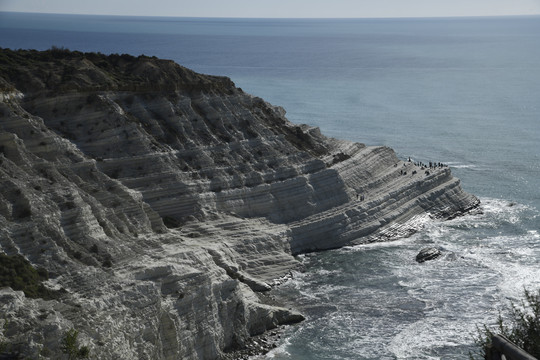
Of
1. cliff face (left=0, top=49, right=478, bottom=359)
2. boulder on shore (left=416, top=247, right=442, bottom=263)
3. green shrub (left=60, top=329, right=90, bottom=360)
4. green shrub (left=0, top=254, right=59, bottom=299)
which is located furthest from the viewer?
boulder on shore (left=416, top=247, right=442, bottom=263)

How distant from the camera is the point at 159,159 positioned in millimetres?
69438

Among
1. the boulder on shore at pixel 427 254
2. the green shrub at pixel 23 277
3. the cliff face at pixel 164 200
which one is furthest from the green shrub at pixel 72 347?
the boulder on shore at pixel 427 254

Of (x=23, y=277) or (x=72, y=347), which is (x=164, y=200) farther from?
(x=72, y=347)

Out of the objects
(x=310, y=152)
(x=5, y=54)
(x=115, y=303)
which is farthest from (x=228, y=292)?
(x=5, y=54)

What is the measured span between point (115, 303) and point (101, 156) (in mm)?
24648

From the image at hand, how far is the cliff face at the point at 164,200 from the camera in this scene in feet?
155

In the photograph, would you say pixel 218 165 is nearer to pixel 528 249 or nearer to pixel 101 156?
pixel 101 156

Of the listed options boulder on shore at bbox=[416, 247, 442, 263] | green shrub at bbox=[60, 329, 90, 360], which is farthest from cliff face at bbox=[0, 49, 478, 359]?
boulder on shore at bbox=[416, 247, 442, 263]

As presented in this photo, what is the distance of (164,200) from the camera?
221 feet

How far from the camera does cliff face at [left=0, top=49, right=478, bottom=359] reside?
47.3m

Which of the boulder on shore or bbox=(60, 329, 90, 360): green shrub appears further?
the boulder on shore

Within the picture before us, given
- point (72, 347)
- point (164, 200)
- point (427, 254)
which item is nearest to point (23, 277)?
point (72, 347)

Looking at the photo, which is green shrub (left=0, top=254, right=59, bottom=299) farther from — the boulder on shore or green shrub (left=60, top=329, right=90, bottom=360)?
the boulder on shore

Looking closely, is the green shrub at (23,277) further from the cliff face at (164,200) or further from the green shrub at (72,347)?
the green shrub at (72,347)
